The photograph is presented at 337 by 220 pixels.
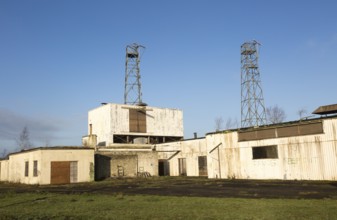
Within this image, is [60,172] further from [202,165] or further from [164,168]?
[202,165]

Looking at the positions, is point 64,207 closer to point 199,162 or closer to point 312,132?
point 312,132

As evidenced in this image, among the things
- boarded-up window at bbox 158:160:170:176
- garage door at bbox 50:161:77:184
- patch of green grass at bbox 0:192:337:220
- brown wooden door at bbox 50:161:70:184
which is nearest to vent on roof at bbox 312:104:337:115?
patch of green grass at bbox 0:192:337:220

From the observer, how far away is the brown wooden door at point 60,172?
119ft

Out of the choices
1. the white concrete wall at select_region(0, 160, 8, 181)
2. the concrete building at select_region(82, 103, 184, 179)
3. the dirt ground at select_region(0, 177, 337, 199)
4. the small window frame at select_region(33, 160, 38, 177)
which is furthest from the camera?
the white concrete wall at select_region(0, 160, 8, 181)

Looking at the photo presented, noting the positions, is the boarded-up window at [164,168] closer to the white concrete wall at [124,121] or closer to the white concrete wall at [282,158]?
the white concrete wall at [124,121]

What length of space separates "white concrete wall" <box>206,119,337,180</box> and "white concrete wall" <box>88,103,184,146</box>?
18823 mm

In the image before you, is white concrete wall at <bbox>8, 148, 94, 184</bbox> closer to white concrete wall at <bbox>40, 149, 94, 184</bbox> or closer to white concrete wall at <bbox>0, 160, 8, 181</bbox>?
white concrete wall at <bbox>40, 149, 94, 184</bbox>

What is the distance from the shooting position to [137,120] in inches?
2157

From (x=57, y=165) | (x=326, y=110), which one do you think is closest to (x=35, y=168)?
(x=57, y=165)

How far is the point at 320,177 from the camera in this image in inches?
1086

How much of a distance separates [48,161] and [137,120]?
20.6 meters

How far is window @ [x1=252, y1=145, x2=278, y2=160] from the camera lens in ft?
104

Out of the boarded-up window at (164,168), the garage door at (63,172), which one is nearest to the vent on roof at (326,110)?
the boarded-up window at (164,168)

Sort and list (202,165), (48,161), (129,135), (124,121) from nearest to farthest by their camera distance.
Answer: (48,161) < (202,165) < (124,121) < (129,135)
